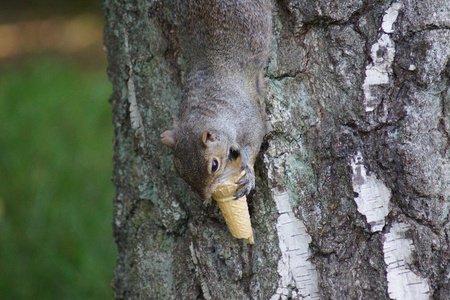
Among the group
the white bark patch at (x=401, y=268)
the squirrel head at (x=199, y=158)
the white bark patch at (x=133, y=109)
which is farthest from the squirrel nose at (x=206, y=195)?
the white bark patch at (x=401, y=268)

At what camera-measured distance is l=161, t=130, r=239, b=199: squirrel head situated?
1.75 metres

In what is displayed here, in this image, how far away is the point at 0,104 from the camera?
474 cm

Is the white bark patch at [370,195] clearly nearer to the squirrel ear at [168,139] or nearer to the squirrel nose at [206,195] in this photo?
the squirrel nose at [206,195]

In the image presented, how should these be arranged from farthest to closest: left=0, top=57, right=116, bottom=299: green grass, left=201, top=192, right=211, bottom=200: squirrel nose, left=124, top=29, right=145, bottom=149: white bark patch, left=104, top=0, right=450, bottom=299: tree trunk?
left=0, top=57, right=116, bottom=299: green grass
left=124, top=29, right=145, bottom=149: white bark patch
left=201, top=192, right=211, bottom=200: squirrel nose
left=104, top=0, right=450, bottom=299: tree trunk

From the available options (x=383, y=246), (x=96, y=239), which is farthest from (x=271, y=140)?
(x=96, y=239)

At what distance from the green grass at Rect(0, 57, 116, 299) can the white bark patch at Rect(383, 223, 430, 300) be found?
1823 mm

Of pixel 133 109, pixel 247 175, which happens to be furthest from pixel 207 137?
pixel 133 109

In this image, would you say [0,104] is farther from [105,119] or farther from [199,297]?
[199,297]

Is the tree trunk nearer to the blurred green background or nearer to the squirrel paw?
the squirrel paw

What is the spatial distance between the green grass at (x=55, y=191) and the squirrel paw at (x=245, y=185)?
1.61 metres

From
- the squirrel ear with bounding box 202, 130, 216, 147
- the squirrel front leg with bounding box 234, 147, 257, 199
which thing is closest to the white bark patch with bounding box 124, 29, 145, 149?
the squirrel ear with bounding box 202, 130, 216, 147

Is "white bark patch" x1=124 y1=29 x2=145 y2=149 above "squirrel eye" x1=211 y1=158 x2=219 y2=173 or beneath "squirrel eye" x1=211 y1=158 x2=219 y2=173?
above

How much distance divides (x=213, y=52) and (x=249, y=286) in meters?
0.77

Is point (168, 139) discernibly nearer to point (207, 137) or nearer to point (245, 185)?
point (207, 137)
